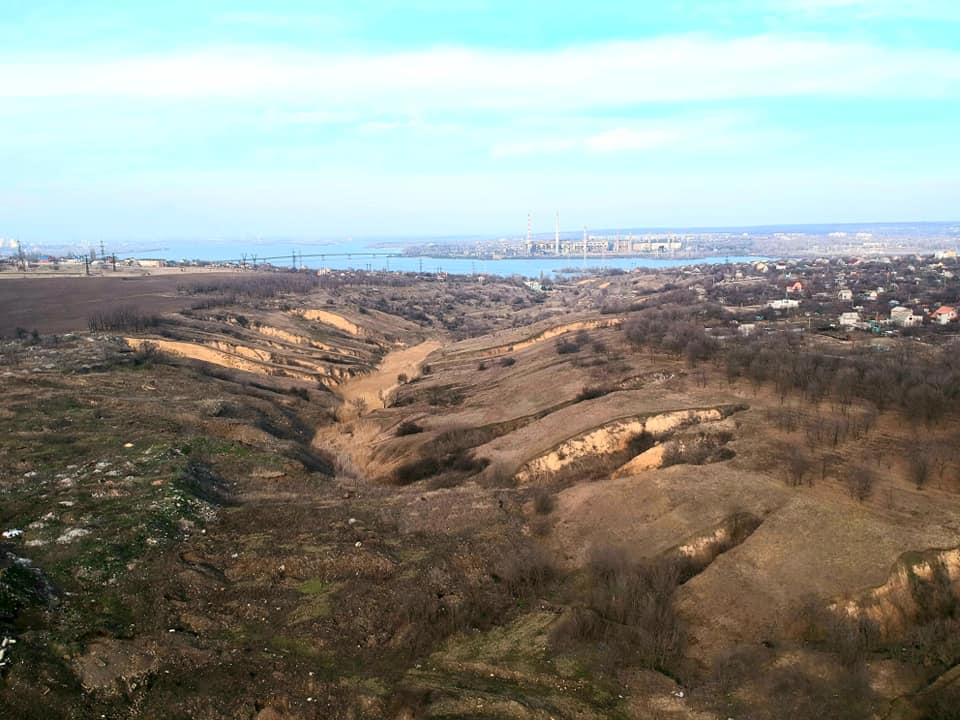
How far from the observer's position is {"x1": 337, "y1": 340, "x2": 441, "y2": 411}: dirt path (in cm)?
4619

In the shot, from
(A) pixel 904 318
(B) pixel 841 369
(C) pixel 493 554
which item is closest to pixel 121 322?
(C) pixel 493 554

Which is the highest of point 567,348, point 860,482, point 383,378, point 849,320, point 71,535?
point 849,320

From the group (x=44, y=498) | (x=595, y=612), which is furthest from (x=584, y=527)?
(x=44, y=498)

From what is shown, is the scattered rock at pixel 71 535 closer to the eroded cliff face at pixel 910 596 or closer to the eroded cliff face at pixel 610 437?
the eroded cliff face at pixel 610 437

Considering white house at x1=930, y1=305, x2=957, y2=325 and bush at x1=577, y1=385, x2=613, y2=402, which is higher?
white house at x1=930, y1=305, x2=957, y2=325

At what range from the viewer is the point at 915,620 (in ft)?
44.3

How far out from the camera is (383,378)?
5262 cm

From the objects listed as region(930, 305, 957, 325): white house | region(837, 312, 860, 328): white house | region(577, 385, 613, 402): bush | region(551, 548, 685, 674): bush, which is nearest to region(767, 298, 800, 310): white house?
region(837, 312, 860, 328): white house

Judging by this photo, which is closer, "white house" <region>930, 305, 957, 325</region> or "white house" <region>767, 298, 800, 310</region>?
"white house" <region>930, 305, 957, 325</region>

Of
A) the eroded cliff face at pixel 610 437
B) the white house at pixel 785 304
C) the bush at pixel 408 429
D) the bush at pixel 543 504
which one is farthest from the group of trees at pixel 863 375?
the white house at pixel 785 304

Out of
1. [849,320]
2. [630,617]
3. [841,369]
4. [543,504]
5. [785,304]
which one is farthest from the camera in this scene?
[785,304]

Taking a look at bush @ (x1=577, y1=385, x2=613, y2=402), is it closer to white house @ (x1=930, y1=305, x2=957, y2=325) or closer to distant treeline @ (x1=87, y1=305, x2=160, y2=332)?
white house @ (x1=930, y1=305, x2=957, y2=325)

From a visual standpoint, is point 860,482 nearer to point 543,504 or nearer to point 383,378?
point 543,504

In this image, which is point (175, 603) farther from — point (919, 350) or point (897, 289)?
point (897, 289)
